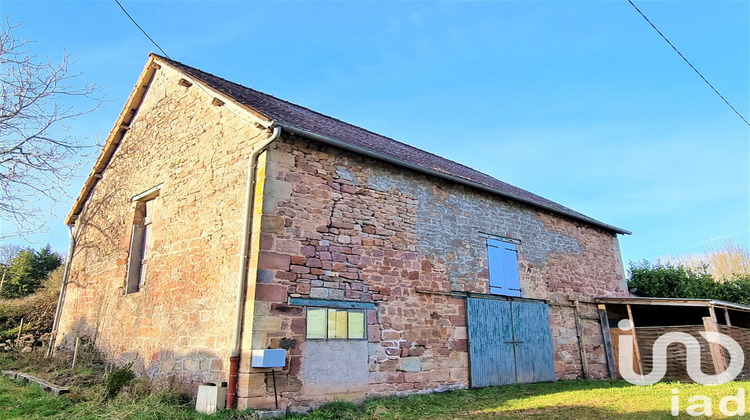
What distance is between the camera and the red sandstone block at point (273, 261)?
255 inches

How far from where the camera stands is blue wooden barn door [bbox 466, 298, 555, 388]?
8812 mm

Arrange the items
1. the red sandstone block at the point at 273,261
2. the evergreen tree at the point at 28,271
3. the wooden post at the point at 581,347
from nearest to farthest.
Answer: the red sandstone block at the point at 273,261 < the wooden post at the point at 581,347 < the evergreen tree at the point at 28,271

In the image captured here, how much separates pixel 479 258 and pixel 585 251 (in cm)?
471

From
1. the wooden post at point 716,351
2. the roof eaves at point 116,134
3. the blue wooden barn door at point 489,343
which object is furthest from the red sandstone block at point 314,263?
the wooden post at point 716,351

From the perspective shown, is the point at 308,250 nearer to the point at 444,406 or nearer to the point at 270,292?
the point at 270,292

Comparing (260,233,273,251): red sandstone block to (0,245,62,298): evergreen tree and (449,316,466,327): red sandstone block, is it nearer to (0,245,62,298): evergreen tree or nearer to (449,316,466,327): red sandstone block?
(449,316,466,327): red sandstone block

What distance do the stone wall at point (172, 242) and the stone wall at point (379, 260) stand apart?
0.67 meters

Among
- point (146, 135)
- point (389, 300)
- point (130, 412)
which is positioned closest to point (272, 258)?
point (389, 300)

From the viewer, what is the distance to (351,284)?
7.32 metres

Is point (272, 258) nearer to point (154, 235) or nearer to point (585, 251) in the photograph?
Answer: point (154, 235)

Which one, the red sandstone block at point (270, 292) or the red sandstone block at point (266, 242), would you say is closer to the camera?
the red sandstone block at point (270, 292)

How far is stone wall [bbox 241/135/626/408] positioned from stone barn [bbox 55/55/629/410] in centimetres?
3

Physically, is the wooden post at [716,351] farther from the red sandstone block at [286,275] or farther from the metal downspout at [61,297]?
the metal downspout at [61,297]

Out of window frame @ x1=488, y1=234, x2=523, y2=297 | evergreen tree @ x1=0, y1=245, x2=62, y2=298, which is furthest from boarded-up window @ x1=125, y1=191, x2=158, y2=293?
evergreen tree @ x1=0, y1=245, x2=62, y2=298
